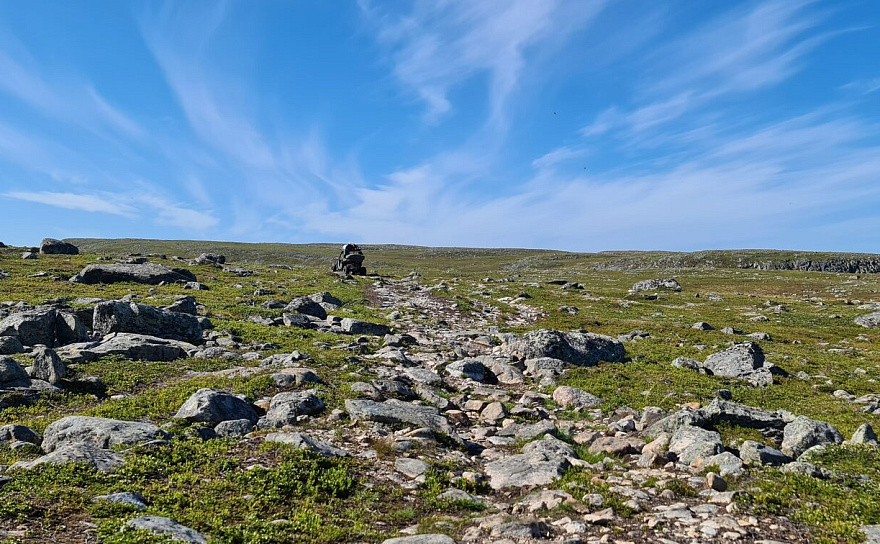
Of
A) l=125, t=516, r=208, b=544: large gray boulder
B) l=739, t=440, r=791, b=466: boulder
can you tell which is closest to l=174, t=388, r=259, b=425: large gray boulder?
l=125, t=516, r=208, b=544: large gray boulder

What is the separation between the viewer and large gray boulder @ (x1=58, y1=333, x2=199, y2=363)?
2042cm

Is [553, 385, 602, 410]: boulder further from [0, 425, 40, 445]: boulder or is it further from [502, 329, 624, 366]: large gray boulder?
[0, 425, 40, 445]: boulder

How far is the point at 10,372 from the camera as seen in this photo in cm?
1620

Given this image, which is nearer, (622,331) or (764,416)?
(764,416)

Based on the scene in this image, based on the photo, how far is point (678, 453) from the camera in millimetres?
13453

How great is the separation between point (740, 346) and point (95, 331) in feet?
117

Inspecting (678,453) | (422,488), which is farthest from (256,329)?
(678,453)

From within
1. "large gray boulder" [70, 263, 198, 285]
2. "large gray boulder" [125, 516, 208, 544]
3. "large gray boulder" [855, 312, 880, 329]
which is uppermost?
"large gray boulder" [70, 263, 198, 285]

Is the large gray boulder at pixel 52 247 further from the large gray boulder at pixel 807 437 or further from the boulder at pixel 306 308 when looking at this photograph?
the large gray boulder at pixel 807 437

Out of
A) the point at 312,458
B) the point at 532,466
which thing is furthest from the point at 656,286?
the point at 312,458

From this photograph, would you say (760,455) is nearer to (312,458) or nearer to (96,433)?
(312,458)

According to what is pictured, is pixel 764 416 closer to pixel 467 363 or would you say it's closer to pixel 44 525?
pixel 467 363

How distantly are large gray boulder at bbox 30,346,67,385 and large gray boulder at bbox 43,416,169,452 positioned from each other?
16.8 feet

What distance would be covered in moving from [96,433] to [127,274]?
1647 inches
